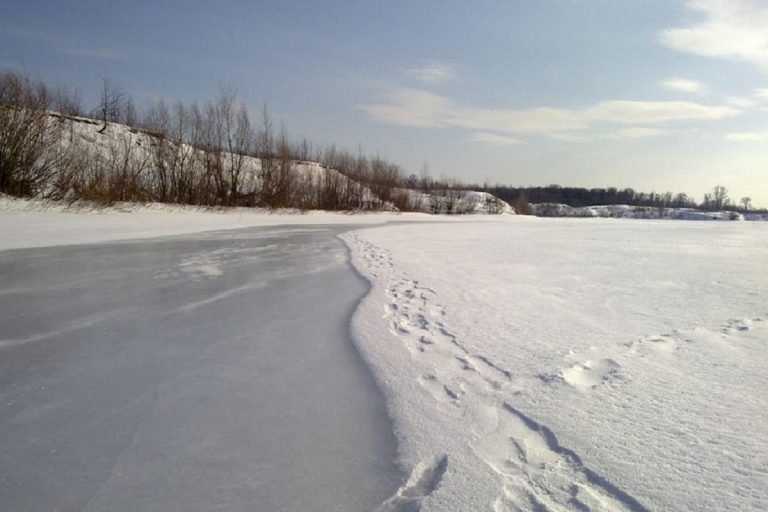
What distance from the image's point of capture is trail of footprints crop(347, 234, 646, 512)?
150 cm

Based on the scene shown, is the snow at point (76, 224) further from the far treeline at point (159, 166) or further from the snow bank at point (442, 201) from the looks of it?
the snow bank at point (442, 201)

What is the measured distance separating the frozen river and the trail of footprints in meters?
0.39

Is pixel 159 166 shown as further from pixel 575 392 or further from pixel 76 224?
pixel 575 392

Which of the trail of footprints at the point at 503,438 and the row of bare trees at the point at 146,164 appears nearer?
the trail of footprints at the point at 503,438

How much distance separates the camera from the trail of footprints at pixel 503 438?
1498 mm

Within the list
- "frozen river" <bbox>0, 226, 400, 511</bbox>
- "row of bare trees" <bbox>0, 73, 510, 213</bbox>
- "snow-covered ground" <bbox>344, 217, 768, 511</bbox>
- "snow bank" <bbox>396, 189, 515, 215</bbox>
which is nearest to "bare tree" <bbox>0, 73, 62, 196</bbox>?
"row of bare trees" <bbox>0, 73, 510, 213</bbox>

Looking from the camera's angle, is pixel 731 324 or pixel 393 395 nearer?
pixel 393 395

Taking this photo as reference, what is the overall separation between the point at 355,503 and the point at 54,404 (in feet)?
5.54

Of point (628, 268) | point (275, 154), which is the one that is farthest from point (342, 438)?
point (275, 154)

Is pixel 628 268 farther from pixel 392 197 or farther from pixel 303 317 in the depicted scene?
pixel 392 197

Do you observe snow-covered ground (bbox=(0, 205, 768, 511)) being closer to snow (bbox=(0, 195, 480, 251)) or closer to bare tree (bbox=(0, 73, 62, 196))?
snow (bbox=(0, 195, 480, 251))

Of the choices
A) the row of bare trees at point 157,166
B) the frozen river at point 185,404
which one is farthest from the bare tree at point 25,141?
the frozen river at point 185,404

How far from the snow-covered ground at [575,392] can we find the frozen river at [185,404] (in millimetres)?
222

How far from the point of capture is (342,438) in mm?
1971
